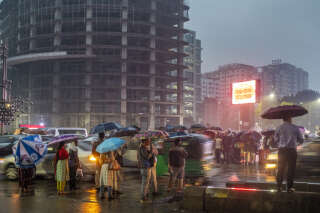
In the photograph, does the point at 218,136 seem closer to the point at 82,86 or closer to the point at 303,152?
the point at 303,152

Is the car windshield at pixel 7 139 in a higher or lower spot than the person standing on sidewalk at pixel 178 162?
higher

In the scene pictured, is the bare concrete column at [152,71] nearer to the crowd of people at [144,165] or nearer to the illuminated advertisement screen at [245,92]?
the illuminated advertisement screen at [245,92]

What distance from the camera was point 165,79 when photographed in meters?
78.1

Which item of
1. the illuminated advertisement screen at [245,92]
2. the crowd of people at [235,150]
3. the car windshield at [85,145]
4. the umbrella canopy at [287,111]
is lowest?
the crowd of people at [235,150]

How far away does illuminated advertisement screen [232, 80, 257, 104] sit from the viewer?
4094 centimetres

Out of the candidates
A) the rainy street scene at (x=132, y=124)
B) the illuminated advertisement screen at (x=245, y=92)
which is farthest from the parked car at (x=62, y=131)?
the illuminated advertisement screen at (x=245, y=92)

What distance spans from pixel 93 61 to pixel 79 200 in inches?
2508

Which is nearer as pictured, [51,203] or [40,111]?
[51,203]

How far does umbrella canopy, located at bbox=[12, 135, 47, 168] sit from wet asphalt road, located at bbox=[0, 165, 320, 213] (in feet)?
3.24

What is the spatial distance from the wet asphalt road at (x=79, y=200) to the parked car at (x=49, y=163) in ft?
1.19

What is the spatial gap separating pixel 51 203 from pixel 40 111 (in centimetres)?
6730

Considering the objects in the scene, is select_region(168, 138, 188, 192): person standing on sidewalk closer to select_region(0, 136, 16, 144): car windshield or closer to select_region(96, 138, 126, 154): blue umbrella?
select_region(96, 138, 126, 154): blue umbrella

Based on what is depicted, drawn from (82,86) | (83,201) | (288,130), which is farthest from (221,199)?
(82,86)

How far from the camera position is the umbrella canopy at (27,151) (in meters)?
10.9
